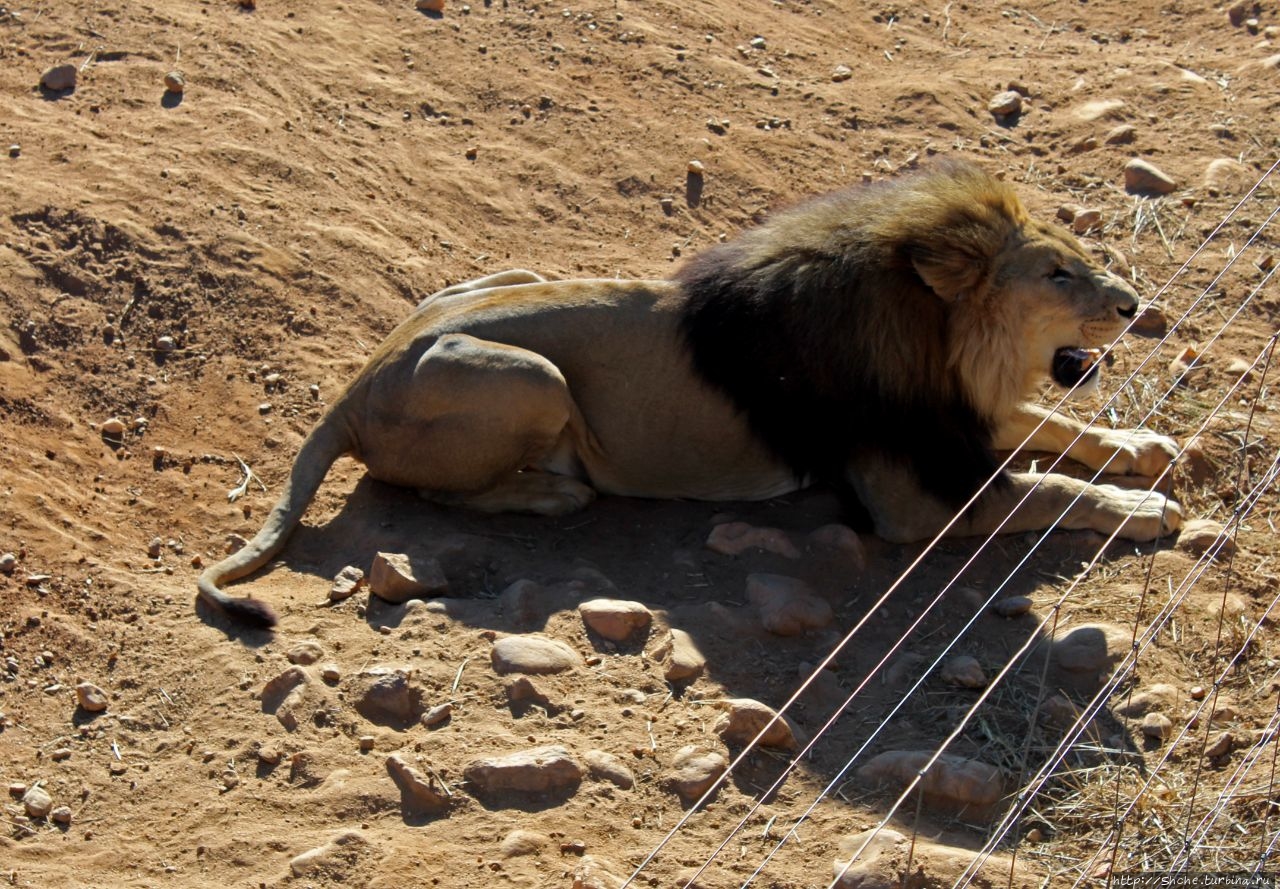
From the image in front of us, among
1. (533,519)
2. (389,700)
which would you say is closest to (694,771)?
(389,700)

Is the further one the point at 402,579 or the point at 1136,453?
the point at 1136,453

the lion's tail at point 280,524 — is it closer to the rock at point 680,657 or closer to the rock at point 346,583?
the rock at point 346,583

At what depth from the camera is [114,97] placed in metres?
7.85

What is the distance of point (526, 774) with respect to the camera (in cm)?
442

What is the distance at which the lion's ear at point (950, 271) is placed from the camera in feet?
18.5

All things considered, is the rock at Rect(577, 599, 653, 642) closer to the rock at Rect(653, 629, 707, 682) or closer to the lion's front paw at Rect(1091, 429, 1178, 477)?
the rock at Rect(653, 629, 707, 682)

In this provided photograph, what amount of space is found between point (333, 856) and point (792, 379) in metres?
2.59

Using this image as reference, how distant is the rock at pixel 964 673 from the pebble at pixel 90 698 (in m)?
2.66

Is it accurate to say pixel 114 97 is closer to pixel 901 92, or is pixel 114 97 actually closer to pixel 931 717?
pixel 901 92

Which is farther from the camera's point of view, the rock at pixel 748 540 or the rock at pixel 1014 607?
the rock at pixel 748 540

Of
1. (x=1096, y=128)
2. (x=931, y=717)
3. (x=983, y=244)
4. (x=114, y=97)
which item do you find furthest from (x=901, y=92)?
(x=931, y=717)

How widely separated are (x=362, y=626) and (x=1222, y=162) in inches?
208

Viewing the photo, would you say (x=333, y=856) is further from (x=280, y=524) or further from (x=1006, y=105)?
(x=1006, y=105)

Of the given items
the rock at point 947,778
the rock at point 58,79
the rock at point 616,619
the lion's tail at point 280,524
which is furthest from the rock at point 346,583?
the rock at point 58,79
